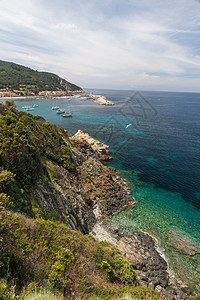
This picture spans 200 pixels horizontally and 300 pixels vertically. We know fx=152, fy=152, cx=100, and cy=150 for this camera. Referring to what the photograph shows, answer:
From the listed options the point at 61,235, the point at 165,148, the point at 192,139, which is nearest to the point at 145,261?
the point at 61,235

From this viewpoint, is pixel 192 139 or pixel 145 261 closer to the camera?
pixel 145 261

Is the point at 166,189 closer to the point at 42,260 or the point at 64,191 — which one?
the point at 64,191

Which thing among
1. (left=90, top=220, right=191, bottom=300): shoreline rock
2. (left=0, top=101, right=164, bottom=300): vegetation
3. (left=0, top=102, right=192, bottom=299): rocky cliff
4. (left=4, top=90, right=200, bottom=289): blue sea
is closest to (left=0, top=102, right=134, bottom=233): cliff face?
(left=0, top=102, right=192, bottom=299): rocky cliff

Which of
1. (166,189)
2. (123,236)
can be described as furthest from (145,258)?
(166,189)

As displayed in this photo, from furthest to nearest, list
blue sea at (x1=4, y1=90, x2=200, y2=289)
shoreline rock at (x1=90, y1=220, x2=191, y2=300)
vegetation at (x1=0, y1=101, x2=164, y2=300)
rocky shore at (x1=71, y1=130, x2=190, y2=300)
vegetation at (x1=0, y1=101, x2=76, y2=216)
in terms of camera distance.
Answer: blue sea at (x1=4, y1=90, x2=200, y2=289) → rocky shore at (x1=71, y1=130, x2=190, y2=300) → shoreline rock at (x1=90, y1=220, x2=191, y2=300) → vegetation at (x1=0, y1=101, x2=76, y2=216) → vegetation at (x1=0, y1=101, x2=164, y2=300)

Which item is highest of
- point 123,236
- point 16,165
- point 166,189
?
point 16,165

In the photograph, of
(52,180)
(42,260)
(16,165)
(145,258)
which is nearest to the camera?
(42,260)

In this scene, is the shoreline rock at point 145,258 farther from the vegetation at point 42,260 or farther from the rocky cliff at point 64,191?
the vegetation at point 42,260

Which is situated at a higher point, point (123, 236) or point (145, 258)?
point (123, 236)

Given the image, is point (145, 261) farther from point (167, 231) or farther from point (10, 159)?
point (10, 159)

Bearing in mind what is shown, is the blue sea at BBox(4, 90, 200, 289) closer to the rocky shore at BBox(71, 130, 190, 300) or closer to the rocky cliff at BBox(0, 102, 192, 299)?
the rocky shore at BBox(71, 130, 190, 300)

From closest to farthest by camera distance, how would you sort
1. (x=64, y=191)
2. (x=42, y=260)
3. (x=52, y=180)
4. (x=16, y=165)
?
(x=42, y=260) < (x=16, y=165) < (x=52, y=180) < (x=64, y=191)
